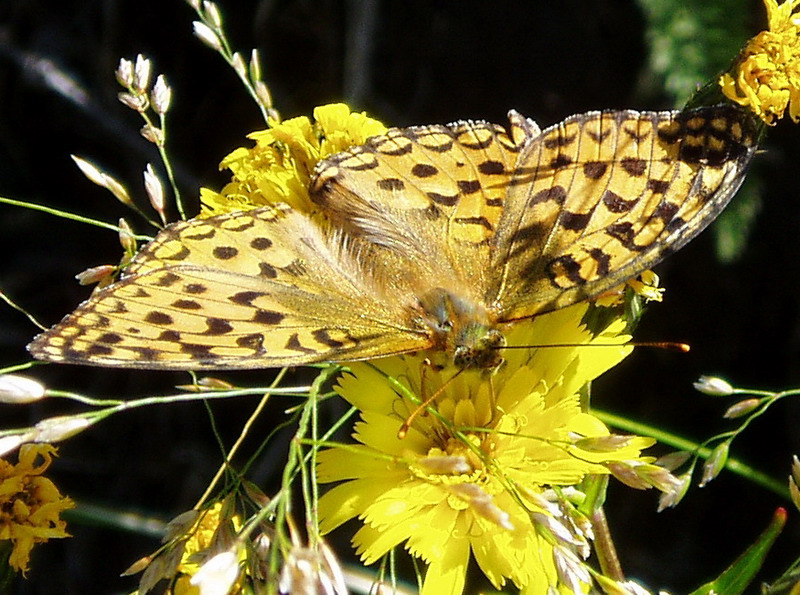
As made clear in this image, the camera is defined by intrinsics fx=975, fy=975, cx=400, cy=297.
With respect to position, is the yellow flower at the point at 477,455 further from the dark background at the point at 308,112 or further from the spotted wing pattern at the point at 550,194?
the dark background at the point at 308,112

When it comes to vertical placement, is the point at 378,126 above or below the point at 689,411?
above

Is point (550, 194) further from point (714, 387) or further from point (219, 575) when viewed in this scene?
point (219, 575)

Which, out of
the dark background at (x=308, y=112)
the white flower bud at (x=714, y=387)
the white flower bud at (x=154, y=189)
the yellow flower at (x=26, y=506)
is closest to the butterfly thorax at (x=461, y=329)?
the white flower bud at (x=714, y=387)

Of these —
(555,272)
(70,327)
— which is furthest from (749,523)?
(70,327)

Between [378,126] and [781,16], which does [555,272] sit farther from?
[781,16]

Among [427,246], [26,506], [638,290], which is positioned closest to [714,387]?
A: [638,290]

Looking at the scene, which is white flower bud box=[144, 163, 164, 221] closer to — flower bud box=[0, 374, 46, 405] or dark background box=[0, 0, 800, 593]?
flower bud box=[0, 374, 46, 405]

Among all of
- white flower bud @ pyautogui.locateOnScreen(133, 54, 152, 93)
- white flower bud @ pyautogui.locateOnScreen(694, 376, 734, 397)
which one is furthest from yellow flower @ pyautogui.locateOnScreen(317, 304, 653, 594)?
white flower bud @ pyautogui.locateOnScreen(133, 54, 152, 93)
